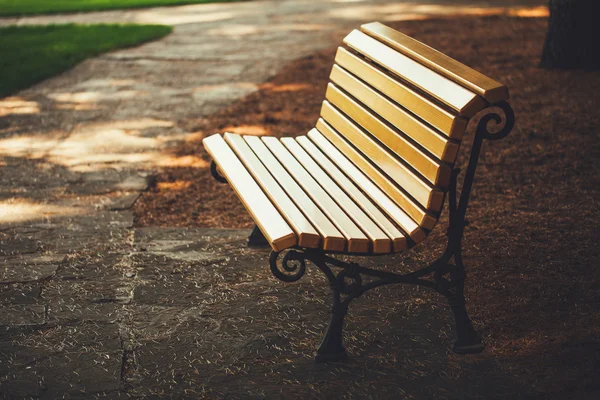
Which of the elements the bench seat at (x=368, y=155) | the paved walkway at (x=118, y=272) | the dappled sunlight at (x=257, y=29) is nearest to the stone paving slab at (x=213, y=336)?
the paved walkway at (x=118, y=272)

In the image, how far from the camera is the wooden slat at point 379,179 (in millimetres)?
3076

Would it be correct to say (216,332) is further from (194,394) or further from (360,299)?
(360,299)

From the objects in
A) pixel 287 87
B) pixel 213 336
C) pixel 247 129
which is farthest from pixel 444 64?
pixel 287 87

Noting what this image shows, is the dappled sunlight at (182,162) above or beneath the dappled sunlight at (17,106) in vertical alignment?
beneath

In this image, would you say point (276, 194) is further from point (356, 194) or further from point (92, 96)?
point (92, 96)

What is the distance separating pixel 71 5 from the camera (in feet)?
45.7

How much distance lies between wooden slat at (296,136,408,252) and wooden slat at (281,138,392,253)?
0.02m

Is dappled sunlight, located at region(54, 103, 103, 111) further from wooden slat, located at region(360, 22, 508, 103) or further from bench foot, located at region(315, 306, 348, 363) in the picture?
bench foot, located at region(315, 306, 348, 363)

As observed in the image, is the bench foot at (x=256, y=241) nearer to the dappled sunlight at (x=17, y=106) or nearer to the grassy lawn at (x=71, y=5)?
the dappled sunlight at (x=17, y=106)

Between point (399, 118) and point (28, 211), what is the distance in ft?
8.76

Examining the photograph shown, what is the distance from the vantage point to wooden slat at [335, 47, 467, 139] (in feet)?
9.64

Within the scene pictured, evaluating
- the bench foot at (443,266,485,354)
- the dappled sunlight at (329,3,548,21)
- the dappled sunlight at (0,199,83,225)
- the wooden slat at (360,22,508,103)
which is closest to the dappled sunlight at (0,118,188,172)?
the dappled sunlight at (0,199,83,225)

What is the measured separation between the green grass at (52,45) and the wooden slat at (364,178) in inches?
187

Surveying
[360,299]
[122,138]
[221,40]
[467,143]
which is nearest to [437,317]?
[360,299]
